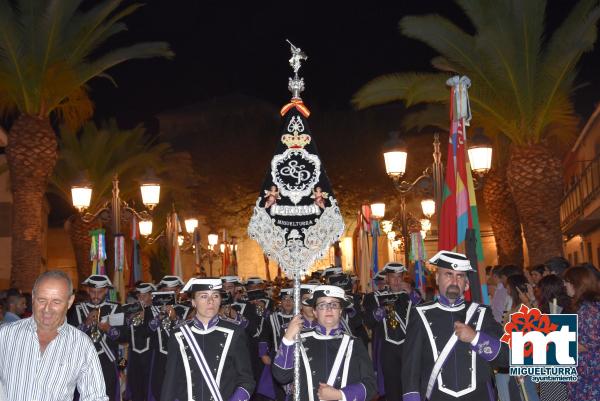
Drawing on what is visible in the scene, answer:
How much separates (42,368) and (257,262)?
44.3 meters

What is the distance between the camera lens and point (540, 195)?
16.3 metres

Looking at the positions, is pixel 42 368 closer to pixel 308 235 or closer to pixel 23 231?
pixel 308 235

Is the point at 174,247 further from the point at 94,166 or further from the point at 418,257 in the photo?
the point at 94,166

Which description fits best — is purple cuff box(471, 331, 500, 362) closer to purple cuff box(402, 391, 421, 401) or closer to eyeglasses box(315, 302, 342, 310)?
purple cuff box(402, 391, 421, 401)

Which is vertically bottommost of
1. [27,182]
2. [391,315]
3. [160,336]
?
[160,336]

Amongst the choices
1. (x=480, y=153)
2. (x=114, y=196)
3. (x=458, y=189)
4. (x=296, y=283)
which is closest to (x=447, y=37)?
(x=480, y=153)

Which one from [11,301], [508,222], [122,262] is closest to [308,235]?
[11,301]

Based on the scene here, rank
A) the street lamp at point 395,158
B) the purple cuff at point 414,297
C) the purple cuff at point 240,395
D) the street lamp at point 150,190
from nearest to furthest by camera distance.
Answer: the purple cuff at point 240,395
the purple cuff at point 414,297
the street lamp at point 395,158
the street lamp at point 150,190

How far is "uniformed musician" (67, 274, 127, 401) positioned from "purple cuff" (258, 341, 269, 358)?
218 cm

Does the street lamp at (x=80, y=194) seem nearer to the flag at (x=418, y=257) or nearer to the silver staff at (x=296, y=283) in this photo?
the flag at (x=418, y=257)

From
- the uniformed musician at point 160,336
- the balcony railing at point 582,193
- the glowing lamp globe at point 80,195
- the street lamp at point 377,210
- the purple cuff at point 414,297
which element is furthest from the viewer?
the balcony railing at point 582,193

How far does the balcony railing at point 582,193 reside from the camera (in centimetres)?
2533

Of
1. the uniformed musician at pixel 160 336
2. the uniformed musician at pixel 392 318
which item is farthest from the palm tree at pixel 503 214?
the uniformed musician at pixel 160 336

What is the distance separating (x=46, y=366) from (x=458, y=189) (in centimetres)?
521
